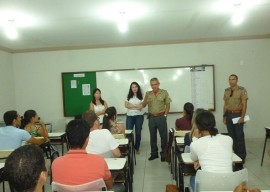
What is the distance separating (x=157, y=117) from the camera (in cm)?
584

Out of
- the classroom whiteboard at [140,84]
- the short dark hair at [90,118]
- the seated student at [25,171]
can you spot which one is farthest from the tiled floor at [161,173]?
the seated student at [25,171]

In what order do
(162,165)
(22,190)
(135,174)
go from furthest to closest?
1. (162,165)
2. (135,174)
3. (22,190)

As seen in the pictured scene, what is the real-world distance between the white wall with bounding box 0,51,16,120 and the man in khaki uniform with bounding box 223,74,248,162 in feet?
16.9

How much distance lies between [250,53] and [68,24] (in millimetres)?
4589

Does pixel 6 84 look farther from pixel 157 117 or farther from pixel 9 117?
pixel 157 117

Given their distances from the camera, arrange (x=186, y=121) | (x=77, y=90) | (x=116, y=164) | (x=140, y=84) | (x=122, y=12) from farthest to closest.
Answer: (x=77, y=90) < (x=140, y=84) < (x=186, y=121) < (x=122, y=12) < (x=116, y=164)

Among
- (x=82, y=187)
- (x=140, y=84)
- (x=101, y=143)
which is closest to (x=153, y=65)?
(x=140, y=84)

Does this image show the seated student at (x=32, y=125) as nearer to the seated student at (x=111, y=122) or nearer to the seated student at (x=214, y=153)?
the seated student at (x=111, y=122)

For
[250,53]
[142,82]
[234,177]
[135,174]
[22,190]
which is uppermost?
[250,53]

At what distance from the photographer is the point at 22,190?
4.24ft

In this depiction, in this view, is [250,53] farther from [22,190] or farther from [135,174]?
[22,190]

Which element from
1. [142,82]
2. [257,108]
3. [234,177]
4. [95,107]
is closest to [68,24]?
[95,107]

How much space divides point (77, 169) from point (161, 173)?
295cm

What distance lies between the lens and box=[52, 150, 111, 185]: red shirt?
6.98 feet
